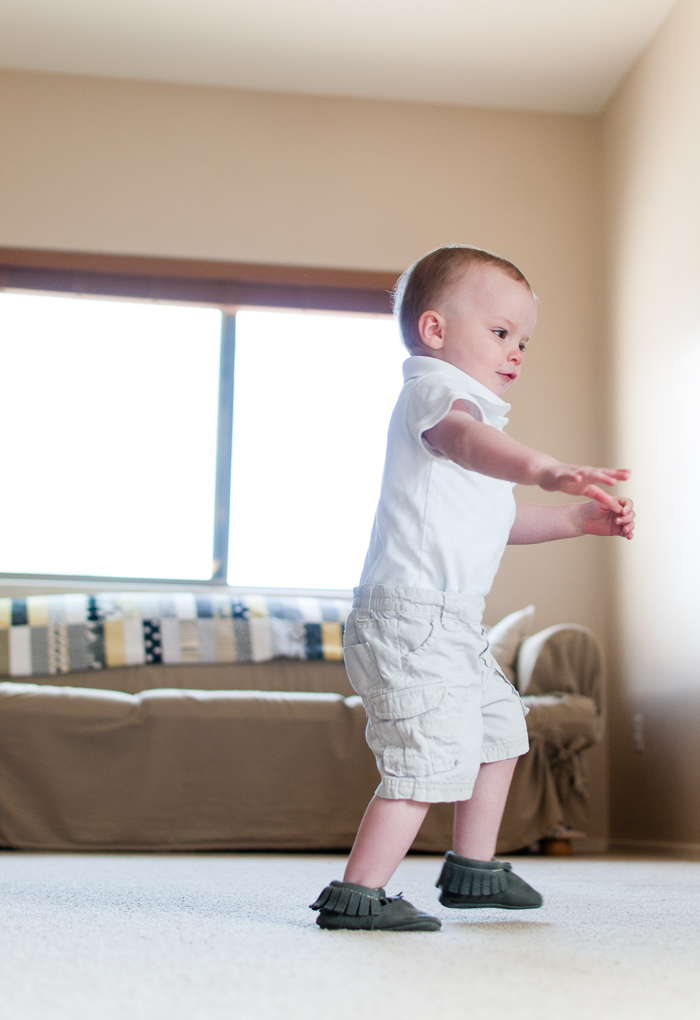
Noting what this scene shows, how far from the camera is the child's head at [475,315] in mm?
1206

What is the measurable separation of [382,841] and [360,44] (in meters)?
3.04

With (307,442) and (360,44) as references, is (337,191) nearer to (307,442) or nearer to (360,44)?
(360,44)

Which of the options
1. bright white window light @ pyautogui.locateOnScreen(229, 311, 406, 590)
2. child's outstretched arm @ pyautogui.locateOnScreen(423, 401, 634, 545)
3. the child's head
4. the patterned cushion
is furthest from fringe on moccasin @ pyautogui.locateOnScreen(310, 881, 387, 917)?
bright white window light @ pyautogui.locateOnScreen(229, 311, 406, 590)

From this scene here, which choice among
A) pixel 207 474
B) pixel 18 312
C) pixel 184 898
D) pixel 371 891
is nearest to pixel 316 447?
pixel 207 474

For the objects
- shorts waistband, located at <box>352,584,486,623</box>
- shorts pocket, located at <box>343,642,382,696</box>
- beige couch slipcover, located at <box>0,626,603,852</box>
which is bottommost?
beige couch slipcover, located at <box>0,626,603,852</box>

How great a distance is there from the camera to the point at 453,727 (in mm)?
1023

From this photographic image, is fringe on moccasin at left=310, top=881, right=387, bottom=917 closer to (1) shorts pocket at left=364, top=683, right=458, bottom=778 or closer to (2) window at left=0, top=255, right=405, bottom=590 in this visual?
(1) shorts pocket at left=364, top=683, right=458, bottom=778

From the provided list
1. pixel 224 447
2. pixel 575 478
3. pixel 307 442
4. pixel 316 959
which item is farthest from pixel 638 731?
pixel 316 959

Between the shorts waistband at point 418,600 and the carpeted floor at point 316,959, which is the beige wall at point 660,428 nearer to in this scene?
the carpeted floor at point 316,959

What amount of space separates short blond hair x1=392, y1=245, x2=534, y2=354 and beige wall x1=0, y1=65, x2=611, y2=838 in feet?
7.32

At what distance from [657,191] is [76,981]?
2989mm

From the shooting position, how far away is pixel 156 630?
2.98 meters

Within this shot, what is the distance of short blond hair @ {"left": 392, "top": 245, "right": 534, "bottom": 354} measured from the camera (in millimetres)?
1236

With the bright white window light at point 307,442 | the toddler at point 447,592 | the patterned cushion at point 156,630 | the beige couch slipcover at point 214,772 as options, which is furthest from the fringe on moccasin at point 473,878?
the bright white window light at point 307,442
